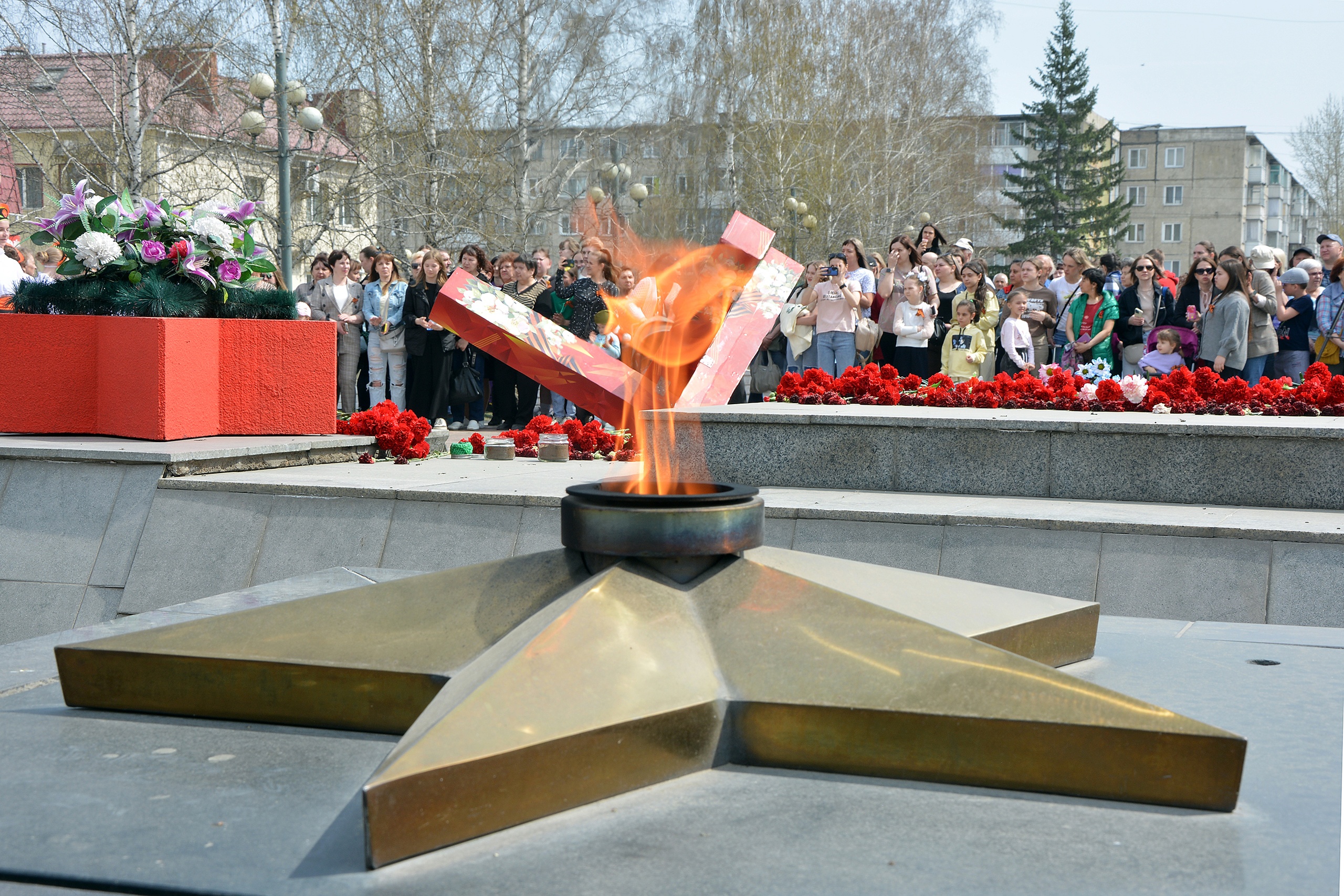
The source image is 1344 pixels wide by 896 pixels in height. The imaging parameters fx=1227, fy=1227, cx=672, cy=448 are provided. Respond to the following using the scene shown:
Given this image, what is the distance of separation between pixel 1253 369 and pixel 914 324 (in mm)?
2689

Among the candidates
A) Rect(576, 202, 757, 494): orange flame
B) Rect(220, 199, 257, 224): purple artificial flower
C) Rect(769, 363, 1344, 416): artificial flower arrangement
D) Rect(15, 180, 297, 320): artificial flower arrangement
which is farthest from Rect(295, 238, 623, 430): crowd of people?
Rect(576, 202, 757, 494): orange flame

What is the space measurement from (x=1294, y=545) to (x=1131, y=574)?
651 millimetres

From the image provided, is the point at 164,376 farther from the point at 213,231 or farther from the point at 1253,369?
the point at 1253,369

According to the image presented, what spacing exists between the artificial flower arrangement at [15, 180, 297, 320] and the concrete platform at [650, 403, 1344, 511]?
2832mm

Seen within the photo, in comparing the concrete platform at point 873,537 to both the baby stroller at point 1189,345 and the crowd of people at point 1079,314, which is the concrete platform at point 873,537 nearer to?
the crowd of people at point 1079,314

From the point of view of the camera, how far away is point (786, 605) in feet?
9.10

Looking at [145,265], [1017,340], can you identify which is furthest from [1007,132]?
[145,265]

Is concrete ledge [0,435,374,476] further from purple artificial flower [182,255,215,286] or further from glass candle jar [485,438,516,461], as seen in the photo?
glass candle jar [485,438,516,461]

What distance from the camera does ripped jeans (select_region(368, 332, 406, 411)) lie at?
39.2 ft

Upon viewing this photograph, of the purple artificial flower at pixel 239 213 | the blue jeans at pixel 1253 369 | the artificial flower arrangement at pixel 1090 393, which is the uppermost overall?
the purple artificial flower at pixel 239 213

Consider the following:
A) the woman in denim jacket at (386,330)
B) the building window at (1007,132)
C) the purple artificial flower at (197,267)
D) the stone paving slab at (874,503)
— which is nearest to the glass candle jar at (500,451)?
the stone paving slab at (874,503)

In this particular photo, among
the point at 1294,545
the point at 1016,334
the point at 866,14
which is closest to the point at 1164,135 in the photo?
the point at 866,14

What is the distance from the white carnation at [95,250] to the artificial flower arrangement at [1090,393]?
13.3ft

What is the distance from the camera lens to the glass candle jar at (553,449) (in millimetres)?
8133
